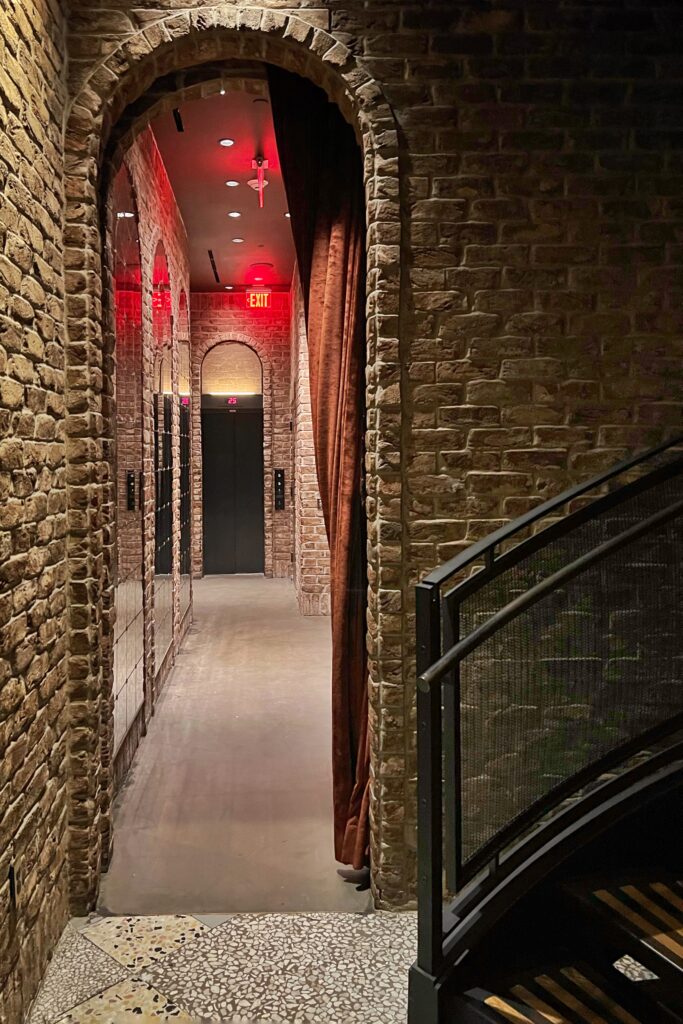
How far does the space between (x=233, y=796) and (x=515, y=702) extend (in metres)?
2.28

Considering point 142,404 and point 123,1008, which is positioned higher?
point 142,404

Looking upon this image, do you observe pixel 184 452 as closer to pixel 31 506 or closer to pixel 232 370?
pixel 232 370

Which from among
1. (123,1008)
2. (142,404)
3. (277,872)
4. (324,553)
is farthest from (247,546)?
(123,1008)

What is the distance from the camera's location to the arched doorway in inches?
488

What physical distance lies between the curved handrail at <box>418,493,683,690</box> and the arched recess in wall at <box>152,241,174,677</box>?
4183mm

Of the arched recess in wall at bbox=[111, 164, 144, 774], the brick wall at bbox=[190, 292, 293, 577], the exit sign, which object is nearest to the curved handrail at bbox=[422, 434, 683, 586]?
the arched recess in wall at bbox=[111, 164, 144, 774]

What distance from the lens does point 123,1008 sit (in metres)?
2.52

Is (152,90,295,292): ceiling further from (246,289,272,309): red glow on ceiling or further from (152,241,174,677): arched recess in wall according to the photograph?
(152,241,174,677): arched recess in wall

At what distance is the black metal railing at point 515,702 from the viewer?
6.73ft

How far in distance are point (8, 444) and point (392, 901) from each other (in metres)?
2.22

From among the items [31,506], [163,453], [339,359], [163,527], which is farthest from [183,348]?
[31,506]

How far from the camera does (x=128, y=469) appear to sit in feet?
16.0

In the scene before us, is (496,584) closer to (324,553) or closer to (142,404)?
(142,404)

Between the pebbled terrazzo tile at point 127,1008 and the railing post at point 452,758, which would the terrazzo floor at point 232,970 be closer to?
the pebbled terrazzo tile at point 127,1008
